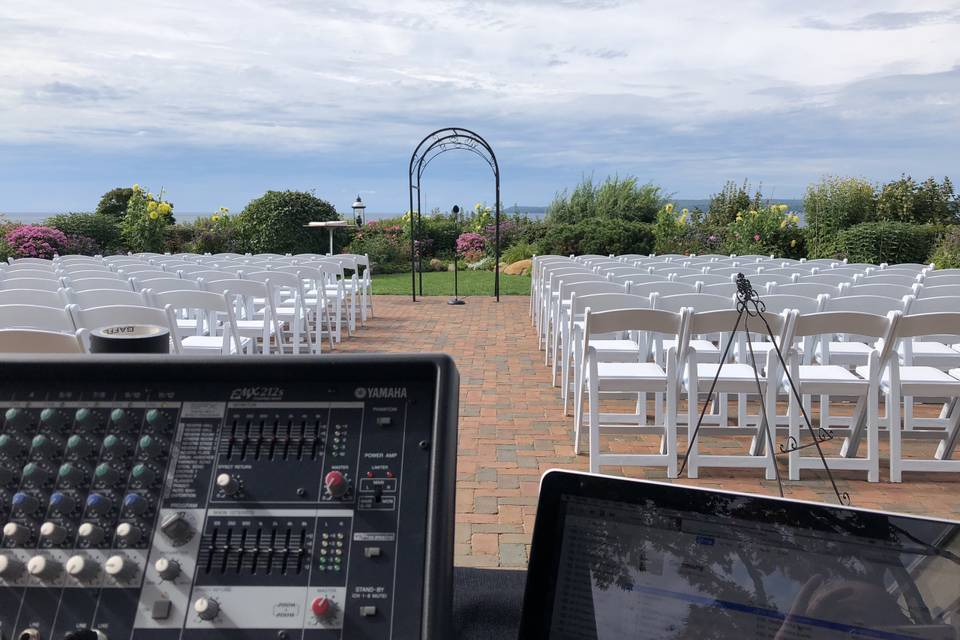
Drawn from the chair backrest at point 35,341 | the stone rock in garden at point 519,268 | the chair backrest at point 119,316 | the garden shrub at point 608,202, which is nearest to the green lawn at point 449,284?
the stone rock in garden at point 519,268

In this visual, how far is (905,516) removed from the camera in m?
0.75

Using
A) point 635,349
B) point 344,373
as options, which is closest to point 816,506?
point 344,373

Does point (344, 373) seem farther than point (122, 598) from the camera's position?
Yes

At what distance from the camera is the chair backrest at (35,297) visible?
5.03m

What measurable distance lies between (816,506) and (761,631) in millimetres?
144

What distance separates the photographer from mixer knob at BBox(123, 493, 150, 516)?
86cm

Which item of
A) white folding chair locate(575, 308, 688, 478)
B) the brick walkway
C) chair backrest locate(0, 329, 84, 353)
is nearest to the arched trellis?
the brick walkway

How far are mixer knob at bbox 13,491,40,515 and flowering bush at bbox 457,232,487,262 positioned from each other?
1782cm

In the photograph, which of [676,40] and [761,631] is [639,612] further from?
[676,40]

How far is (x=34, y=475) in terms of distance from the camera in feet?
2.90

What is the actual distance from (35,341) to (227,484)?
2.25 m

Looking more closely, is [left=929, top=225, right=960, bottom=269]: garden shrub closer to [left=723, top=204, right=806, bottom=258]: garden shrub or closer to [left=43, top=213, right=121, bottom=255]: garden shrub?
[left=723, top=204, right=806, bottom=258]: garden shrub

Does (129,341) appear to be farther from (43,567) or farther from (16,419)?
(43,567)

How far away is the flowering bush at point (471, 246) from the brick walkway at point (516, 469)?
36.2 feet
